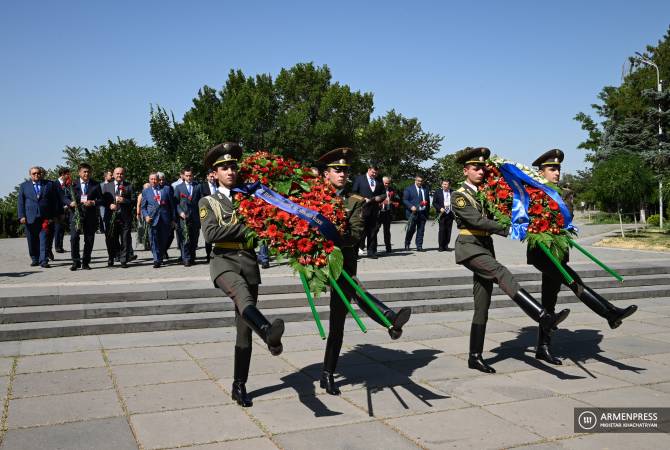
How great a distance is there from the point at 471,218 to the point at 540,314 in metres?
1.13

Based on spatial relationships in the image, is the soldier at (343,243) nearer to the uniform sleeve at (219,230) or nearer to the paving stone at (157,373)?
the uniform sleeve at (219,230)

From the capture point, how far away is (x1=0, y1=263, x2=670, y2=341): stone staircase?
8320 millimetres

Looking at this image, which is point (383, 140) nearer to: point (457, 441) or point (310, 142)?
point (310, 142)

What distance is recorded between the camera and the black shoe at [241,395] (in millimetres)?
5219

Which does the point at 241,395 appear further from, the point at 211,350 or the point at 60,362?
the point at 60,362

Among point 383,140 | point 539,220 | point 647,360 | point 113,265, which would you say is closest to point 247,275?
point 539,220

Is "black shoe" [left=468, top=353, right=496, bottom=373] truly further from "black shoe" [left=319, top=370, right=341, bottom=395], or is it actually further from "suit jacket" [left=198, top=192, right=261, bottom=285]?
"suit jacket" [left=198, top=192, right=261, bottom=285]

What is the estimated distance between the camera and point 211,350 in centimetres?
736

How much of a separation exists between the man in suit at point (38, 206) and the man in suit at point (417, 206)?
336 inches

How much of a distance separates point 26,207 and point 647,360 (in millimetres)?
11725

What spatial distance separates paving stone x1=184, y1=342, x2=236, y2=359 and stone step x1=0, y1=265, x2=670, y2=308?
6.76ft

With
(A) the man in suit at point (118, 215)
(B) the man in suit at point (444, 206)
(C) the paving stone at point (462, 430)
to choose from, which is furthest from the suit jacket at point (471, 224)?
(B) the man in suit at point (444, 206)

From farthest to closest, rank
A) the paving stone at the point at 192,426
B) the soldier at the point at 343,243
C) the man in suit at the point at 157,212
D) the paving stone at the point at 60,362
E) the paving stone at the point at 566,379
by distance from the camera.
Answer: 1. the man in suit at the point at 157,212
2. the paving stone at the point at 60,362
3. the paving stone at the point at 566,379
4. the soldier at the point at 343,243
5. the paving stone at the point at 192,426

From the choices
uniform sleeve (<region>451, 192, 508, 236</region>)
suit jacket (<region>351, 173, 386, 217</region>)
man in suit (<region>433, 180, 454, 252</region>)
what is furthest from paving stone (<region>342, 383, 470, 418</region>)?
man in suit (<region>433, 180, 454, 252</region>)
